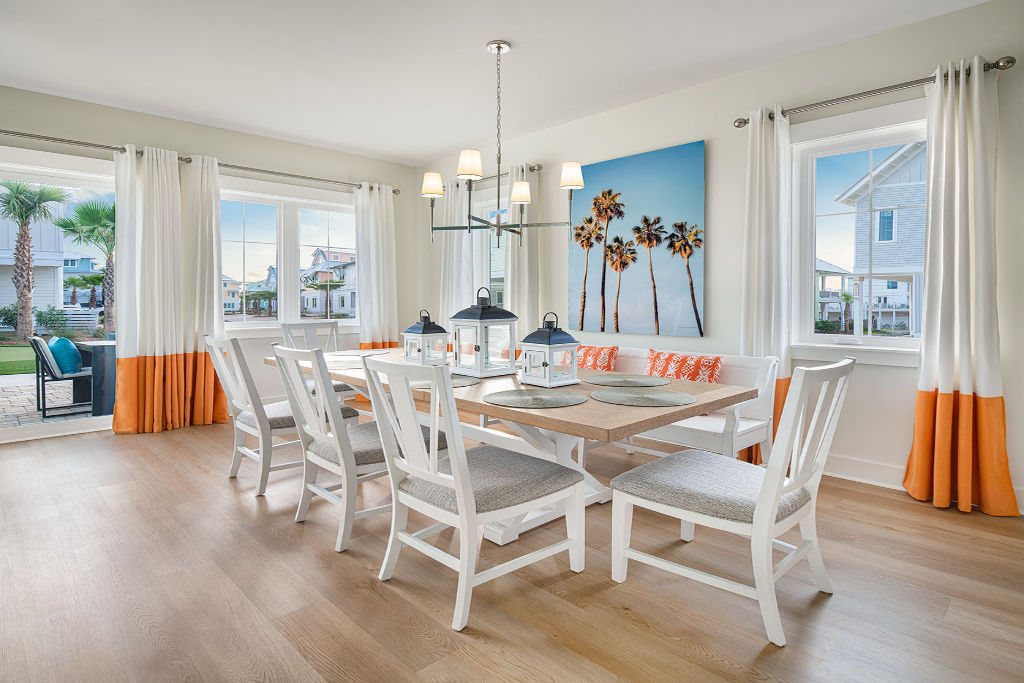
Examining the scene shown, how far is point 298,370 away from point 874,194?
10.7 feet

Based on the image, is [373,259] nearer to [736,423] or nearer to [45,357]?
[45,357]

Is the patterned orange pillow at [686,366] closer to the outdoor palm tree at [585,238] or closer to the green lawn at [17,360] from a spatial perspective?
the outdoor palm tree at [585,238]

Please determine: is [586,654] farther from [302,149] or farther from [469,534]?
[302,149]

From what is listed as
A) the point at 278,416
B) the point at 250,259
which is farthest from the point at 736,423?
the point at 250,259

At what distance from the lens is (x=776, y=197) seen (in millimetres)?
3484

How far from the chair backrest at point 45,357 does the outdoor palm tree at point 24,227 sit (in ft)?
0.23

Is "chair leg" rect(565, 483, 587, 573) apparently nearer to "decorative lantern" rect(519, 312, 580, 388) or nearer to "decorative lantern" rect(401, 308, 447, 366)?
"decorative lantern" rect(519, 312, 580, 388)

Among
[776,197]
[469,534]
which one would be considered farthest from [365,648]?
[776,197]

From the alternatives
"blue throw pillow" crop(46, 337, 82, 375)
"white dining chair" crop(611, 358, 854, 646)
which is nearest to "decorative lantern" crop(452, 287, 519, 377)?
"white dining chair" crop(611, 358, 854, 646)

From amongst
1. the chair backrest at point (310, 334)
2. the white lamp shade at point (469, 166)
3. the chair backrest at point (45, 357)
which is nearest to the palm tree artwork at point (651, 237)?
the white lamp shade at point (469, 166)

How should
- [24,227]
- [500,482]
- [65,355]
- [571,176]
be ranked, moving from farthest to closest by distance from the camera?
[65,355] < [24,227] < [571,176] < [500,482]

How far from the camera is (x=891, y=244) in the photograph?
3270 mm

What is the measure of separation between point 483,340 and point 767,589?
4.85ft

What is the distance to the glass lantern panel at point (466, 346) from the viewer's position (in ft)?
8.80
